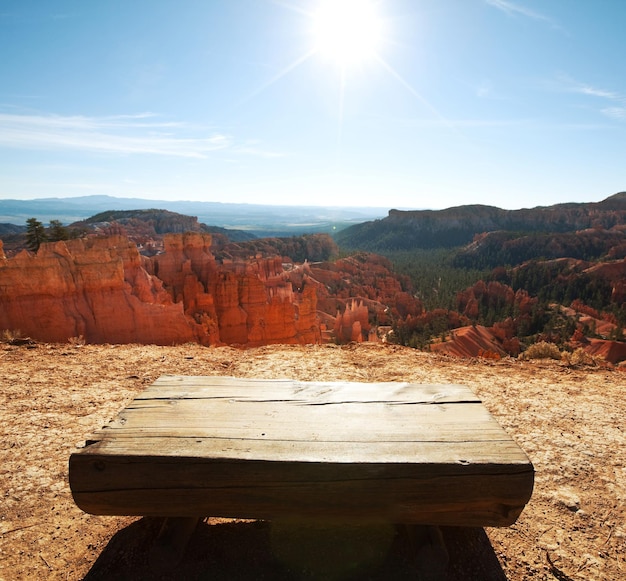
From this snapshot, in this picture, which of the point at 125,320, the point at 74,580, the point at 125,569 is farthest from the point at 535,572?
the point at 125,320

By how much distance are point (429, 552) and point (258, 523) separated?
3.42ft

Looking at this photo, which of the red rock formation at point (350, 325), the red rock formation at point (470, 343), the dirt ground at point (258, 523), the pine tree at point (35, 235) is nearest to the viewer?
the dirt ground at point (258, 523)

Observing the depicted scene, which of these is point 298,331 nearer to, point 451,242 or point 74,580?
point 74,580

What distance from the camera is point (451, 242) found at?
318ft

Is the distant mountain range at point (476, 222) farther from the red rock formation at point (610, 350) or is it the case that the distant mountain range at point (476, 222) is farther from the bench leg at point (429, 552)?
the bench leg at point (429, 552)

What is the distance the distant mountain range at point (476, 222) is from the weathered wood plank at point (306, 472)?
321 feet

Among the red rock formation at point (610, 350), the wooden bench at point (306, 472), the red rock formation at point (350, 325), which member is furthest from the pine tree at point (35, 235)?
the red rock formation at point (610, 350)

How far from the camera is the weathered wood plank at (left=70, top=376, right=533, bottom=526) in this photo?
1790mm

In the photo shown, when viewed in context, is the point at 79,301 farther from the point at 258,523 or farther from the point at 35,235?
the point at 35,235

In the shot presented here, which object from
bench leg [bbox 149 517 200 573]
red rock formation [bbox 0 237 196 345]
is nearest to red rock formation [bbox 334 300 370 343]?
red rock formation [bbox 0 237 196 345]

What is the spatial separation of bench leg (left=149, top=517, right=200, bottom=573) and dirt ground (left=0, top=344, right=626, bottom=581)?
0.16 feet

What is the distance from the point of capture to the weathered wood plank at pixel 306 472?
179 cm

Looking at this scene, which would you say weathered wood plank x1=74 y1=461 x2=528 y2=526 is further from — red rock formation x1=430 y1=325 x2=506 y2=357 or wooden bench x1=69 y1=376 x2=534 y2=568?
red rock formation x1=430 y1=325 x2=506 y2=357

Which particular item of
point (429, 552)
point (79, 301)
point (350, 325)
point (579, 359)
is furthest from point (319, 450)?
point (350, 325)
